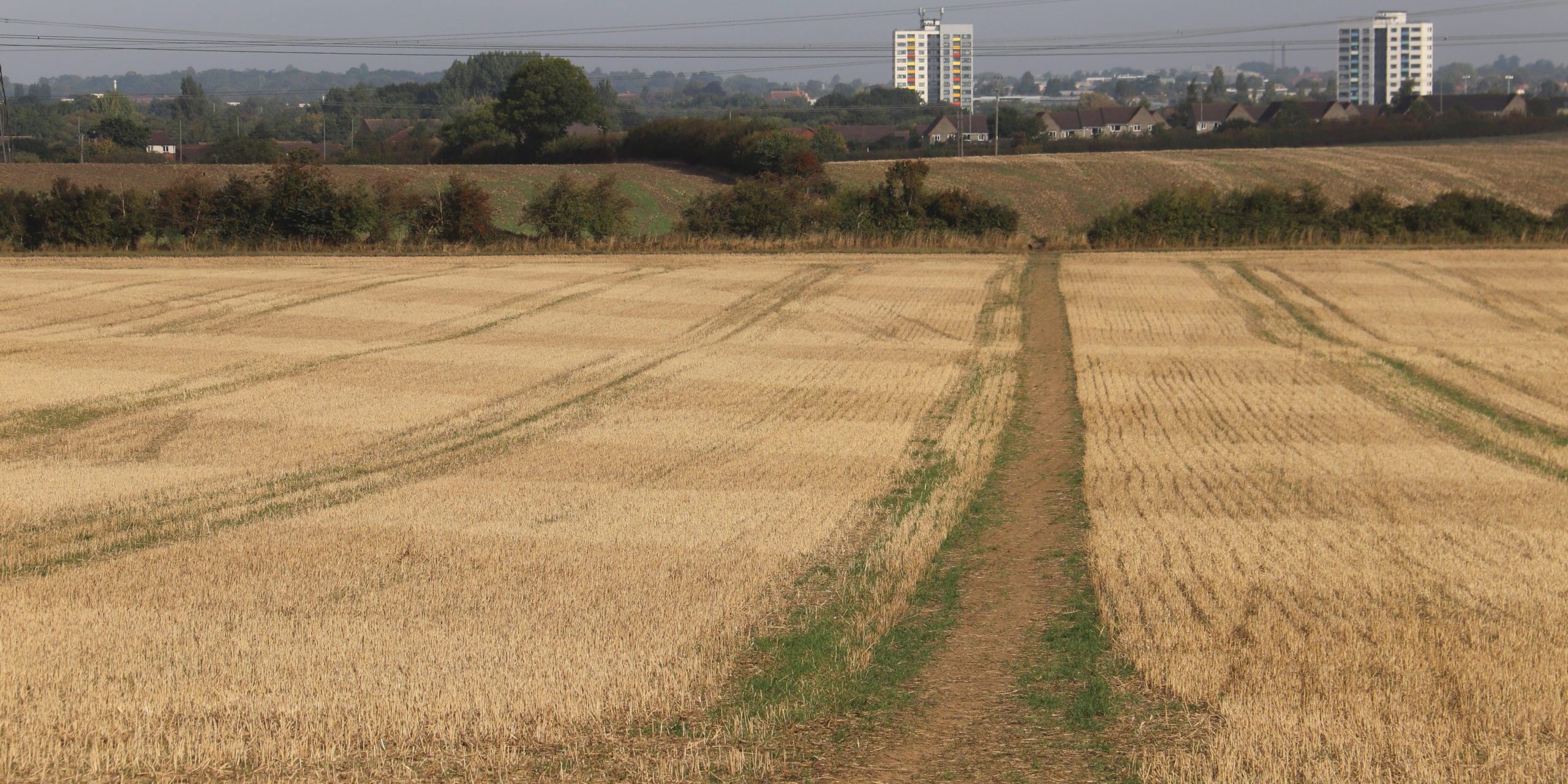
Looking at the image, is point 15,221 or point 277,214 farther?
point 277,214

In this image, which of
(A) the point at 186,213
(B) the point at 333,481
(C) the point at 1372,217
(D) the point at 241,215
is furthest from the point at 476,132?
(B) the point at 333,481

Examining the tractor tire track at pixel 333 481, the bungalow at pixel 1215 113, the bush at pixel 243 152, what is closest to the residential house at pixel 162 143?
the bush at pixel 243 152

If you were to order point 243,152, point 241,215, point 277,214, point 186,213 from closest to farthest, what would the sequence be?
point 186,213, point 241,215, point 277,214, point 243,152

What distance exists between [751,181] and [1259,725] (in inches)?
1863

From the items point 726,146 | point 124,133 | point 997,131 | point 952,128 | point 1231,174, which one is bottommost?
point 1231,174

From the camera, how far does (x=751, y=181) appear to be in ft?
177

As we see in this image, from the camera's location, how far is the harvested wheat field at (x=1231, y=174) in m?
68.7

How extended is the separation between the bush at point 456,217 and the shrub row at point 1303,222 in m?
23.9

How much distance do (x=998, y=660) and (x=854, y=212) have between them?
44.8m

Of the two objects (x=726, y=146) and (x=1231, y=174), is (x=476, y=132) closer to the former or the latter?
(x=726, y=146)

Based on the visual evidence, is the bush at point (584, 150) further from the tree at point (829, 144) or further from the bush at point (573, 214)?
the bush at point (573, 214)

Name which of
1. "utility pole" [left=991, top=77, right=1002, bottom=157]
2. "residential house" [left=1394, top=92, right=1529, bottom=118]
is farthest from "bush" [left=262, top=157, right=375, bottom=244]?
"residential house" [left=1394, top=92, right=1529, bottom=118]

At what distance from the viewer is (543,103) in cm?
9394

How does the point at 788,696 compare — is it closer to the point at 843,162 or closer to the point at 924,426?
the point at 924,426
